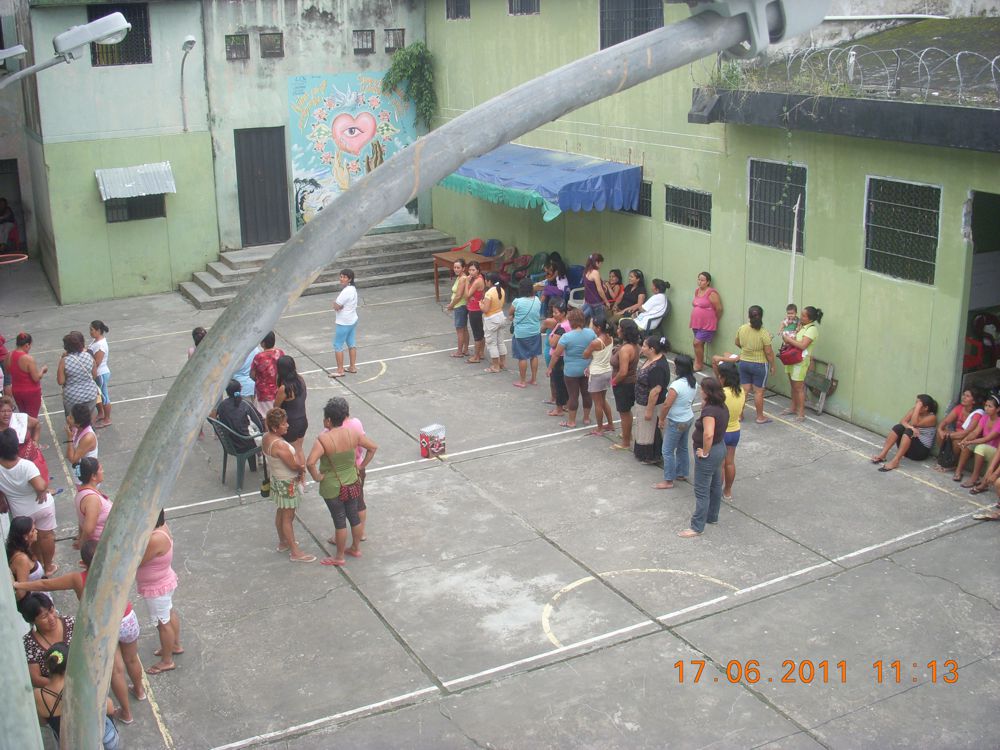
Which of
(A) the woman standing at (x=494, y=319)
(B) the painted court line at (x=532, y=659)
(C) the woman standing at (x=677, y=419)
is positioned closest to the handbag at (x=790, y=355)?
(C) the woman standing at (x=677, y=419)

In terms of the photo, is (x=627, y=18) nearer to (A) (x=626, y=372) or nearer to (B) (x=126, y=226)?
(A) (x=626, y=372)

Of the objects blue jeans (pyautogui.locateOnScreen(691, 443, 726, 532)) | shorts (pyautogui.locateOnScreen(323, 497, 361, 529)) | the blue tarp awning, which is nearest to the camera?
shorts (pyautogui.locateOnScreen(323, 497, 361, 529))

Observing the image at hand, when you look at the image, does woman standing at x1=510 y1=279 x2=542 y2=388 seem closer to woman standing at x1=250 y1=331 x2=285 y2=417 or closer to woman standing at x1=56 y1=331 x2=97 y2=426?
woman standing at x1=250 y1=331 x2=285 y2=417

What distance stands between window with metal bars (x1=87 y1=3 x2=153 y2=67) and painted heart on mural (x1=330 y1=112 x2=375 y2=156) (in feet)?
12.5

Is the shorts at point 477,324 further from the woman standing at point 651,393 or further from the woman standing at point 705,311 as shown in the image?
the woman standing at point 651,393

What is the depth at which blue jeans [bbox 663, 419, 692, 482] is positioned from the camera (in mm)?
11492

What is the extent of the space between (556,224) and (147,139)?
7725 millimetres

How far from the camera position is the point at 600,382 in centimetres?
1308

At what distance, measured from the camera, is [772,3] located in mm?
5020

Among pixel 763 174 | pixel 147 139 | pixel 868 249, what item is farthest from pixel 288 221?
pixel 868 249

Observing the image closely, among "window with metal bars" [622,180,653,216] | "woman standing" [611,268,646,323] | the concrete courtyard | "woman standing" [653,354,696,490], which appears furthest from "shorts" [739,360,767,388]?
"window with metal bars" [622,180,653,216]

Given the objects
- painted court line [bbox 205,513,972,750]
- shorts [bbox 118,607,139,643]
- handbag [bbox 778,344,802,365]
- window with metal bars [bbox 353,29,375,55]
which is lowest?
painted court line [bbox 205,513,972,750]

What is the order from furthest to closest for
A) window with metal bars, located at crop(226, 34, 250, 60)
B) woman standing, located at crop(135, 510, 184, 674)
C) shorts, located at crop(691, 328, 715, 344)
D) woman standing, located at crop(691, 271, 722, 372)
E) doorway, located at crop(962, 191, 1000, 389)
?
window with metal bars, located at crop(226, 34, 250, 60), shorts, located at crop(691, 328, 715, 344), woman standing, located at crop(691, 271, 722, 372), doorway, located at crop(962, 191, 1000, 389), woman standing, located at crop(135, 510, 184, 674)

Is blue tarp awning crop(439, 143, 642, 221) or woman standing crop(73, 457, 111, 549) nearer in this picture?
woman standing crop(73, 457, 111, 549)
